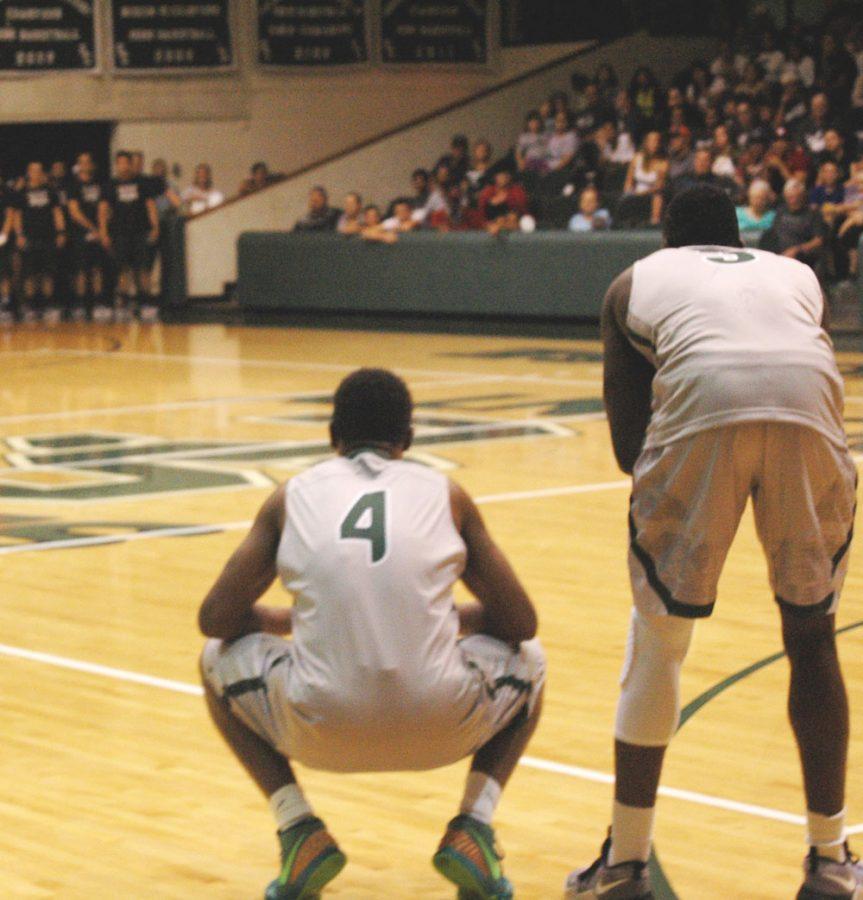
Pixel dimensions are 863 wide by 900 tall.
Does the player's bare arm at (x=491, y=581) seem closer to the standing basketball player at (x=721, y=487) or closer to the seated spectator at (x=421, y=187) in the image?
the standing basketball player at (x=721, y=487)

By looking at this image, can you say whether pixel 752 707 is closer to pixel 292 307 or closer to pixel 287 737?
pixel 287 737

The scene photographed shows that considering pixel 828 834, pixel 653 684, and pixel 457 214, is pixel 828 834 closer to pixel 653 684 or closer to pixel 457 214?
pixel 653 684

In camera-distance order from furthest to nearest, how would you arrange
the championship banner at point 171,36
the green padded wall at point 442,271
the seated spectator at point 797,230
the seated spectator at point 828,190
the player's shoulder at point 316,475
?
1. the championship banner at point 171,36
2. the green padded wall at point 442,271
3. the seated spectator at point 828,190
4. the seated spectator at point 797,230
5. the player's shoulder at point 316,475

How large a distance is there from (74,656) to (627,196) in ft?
47.4

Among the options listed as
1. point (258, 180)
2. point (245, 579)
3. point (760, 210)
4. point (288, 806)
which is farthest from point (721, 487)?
point (258, 180)

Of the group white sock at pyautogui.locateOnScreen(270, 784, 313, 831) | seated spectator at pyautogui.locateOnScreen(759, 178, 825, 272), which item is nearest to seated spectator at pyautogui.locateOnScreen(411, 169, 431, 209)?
seated spectator at pyautogui.locateOnScreen(759, 178, 825, 272)

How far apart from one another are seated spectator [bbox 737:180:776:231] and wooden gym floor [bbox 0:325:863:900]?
15.4 ft

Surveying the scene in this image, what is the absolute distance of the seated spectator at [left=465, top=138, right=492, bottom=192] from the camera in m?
22.6

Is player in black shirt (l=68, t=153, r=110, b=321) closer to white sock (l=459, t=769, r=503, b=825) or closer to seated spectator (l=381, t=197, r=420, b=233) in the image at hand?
seated spectator (l=381, t=197, r=420, b=233)

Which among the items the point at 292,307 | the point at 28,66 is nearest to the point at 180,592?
the point at 292,307

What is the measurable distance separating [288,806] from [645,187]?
17.0 m

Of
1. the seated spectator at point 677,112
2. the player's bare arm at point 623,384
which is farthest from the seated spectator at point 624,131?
the player's bare arm at point 623,384

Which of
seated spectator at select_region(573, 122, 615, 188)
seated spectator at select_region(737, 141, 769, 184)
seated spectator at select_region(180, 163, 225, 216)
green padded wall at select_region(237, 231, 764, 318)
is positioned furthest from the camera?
seated spectator at select_region(180, 163, 225, 216)

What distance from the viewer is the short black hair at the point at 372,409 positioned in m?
3.94
